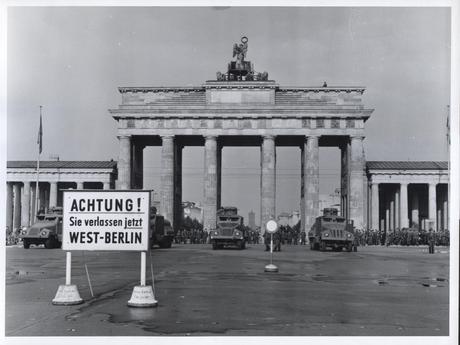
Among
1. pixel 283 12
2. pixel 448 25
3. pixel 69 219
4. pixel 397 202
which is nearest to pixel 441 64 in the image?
pixel 448 25

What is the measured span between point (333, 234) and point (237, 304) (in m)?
32.1

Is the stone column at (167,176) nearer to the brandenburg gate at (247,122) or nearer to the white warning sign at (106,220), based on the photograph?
the brandenburg gate at (247,122)

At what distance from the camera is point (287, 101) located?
2830 inches

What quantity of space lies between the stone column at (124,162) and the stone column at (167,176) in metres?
3.60

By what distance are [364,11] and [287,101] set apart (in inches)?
2100

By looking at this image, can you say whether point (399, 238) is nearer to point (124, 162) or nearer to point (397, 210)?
point (397, 210)

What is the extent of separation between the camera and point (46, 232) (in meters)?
46.1

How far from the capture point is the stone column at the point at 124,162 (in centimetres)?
7238

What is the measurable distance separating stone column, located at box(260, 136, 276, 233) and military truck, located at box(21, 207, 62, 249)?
28.1 metres

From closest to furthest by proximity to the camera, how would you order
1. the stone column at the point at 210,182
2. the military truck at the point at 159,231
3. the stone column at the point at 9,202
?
the military truck at the point at 159,231 < the stone column at the point at 210,182 < the stone column at the point at 9,202

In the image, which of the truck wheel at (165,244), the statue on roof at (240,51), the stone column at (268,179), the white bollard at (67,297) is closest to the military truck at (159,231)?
the truck wheel at (165,244)

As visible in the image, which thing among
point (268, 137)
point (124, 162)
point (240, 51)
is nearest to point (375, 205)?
point (268, 137)

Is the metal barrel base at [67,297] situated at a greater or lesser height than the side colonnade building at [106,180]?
lesser
